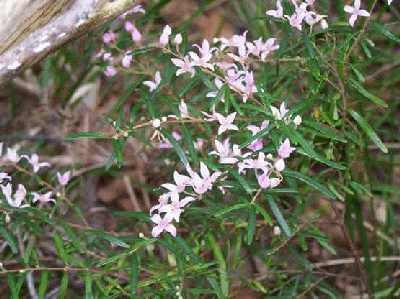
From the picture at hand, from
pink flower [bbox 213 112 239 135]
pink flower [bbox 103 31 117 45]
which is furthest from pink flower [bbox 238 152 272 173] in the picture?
pink flower [bbox 103 31 117 45]

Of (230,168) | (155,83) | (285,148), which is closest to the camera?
(285,148)

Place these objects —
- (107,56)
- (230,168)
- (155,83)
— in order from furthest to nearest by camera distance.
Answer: (107,56), (155,83), (230,168)

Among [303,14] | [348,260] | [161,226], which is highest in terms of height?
[303,14]

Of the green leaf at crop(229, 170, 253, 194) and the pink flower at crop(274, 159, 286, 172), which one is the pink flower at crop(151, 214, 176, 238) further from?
the pink flower at crop(274, 159, 286, 172)

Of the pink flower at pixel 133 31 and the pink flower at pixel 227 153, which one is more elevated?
the pink flower at pixel 133 31

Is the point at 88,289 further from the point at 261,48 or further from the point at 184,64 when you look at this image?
the point at 261,48

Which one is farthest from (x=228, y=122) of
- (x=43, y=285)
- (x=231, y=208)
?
(x=43, y=285)

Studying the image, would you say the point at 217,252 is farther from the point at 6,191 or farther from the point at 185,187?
the point at 6,191

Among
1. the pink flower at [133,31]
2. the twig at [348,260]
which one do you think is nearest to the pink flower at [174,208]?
the pink flower at [133,31]

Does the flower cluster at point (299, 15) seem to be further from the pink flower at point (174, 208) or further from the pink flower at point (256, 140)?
the pink flower at point (174, 208)
